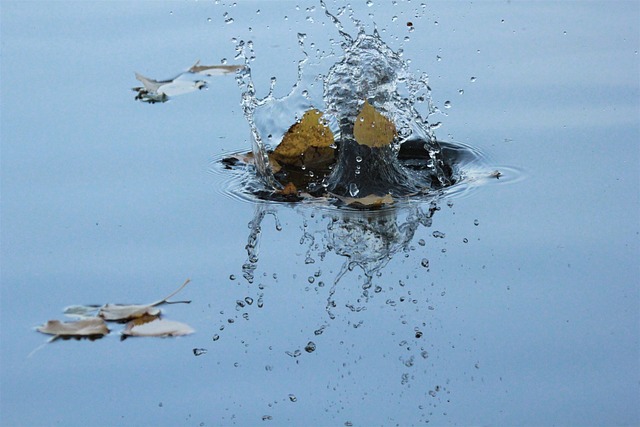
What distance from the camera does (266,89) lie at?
509 centimetres

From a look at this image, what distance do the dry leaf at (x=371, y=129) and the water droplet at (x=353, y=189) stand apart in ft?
0.74

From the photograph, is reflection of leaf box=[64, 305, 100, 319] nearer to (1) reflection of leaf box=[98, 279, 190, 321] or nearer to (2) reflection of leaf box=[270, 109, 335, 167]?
(1) reflection of leaf box=[98, 279, 190, 321]

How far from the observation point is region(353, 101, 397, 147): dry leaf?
437 cm

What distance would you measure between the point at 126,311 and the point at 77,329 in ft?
0.53

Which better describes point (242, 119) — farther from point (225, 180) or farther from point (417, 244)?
point (417, 244)

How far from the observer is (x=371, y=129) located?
4.38 meters

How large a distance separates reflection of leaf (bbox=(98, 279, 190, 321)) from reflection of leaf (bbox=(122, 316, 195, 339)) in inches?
1.1

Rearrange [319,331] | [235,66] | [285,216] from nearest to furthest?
[319,331]
[285,216]
[235,66]

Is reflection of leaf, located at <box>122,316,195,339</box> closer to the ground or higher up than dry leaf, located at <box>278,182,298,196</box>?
closer to the ground

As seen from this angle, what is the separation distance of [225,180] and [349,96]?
0.68 metres

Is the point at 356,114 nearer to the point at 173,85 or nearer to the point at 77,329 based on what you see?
the point at 173,85

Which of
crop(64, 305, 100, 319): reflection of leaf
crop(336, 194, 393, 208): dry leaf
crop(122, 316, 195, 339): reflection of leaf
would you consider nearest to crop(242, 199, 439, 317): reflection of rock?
crop(336, 194, 393, 208): dry leaf

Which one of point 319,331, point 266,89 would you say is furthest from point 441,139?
point 319,331

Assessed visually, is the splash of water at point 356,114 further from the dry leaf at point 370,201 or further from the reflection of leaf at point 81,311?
the reflection of leaf at point 81,311
